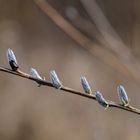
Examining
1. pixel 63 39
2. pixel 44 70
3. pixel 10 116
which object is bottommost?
pixel 10 116

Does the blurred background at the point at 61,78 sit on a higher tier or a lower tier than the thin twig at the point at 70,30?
higher

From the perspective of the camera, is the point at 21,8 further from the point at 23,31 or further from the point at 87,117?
the point at 87,117

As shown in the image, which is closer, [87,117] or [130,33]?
[87,117]

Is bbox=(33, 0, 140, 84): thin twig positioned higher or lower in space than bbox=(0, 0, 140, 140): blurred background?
lower

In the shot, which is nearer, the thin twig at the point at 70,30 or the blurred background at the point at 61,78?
the thin twig at the point at 70,30

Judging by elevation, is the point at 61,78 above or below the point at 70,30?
above

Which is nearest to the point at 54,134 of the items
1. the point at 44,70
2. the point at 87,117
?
the point at 87,117

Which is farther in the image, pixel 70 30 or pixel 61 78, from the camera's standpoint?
pixel 61 78

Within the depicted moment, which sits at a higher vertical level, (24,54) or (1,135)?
(24,54)
